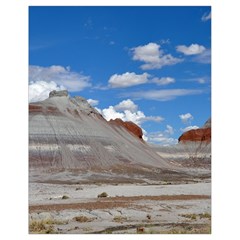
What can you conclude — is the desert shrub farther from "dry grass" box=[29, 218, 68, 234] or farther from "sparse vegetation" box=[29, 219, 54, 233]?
"sparse vegetation" box=[29, 219, 54, 233]

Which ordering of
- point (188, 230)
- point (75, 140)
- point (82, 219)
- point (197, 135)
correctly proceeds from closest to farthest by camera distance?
point (188, 230)
point (82, 219)
point (75, 140)
point (197, 135)

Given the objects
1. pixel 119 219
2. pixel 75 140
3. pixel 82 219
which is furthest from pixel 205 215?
pixel 75 140

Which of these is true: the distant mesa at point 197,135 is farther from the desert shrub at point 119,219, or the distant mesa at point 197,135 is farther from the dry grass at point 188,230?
the dry grass at point 188,230

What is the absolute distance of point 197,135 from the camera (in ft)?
522

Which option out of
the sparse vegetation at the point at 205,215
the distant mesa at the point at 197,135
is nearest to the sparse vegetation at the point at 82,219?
the sparse vegetation at the point at 205,215

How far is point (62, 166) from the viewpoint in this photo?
78.1m

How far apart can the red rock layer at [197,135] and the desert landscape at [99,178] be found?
1536 centimetres

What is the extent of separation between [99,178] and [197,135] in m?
100

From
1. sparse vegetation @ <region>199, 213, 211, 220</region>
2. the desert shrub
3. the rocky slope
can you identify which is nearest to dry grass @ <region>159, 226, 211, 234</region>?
the desert shrub

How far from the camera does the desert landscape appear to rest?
1696cm

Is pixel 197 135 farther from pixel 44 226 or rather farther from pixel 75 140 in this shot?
pixel 44 226

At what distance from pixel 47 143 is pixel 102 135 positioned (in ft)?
51.5

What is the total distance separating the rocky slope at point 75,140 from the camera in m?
81.1
